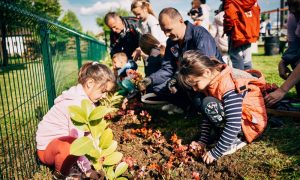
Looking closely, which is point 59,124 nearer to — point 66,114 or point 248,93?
point 66,114

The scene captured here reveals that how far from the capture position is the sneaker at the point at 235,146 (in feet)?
8.22

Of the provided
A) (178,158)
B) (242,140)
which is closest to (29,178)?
(178,158)

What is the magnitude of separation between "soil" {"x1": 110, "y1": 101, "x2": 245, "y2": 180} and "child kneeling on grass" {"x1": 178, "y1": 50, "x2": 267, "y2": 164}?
10 cm

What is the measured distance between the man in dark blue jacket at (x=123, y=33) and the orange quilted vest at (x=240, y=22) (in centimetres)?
173

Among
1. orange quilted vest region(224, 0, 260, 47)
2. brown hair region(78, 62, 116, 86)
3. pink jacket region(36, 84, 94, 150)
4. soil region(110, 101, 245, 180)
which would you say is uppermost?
orange quilted vest region(224, 0, 260, 47)

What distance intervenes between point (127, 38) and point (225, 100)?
11.0ft

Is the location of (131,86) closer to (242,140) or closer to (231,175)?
(242,140)

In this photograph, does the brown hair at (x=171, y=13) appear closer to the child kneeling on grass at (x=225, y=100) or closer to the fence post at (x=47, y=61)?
the child kneeling on grass at (x=225, y=100)

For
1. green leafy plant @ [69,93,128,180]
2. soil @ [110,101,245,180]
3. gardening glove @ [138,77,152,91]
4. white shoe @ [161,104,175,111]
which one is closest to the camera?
green leafy plant @ [69,93,128,180]

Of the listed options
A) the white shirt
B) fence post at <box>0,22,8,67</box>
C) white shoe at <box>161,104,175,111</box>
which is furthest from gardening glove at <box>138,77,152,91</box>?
fence post at <box>0,22,8,67</box>

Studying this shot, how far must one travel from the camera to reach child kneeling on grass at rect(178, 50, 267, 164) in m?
2.35

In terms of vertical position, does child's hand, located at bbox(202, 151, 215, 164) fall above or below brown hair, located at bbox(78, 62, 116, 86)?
below

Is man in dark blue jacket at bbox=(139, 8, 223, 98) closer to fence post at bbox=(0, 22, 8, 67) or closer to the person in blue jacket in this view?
the person in blue jacket

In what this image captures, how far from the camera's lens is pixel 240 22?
4211 mm
